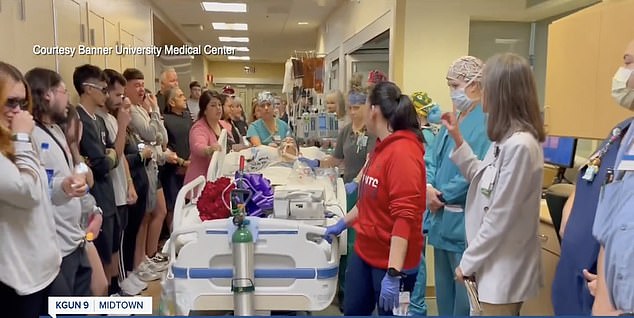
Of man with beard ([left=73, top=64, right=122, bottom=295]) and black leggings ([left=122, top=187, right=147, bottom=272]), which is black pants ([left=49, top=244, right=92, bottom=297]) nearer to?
man with beard ([left=73, top=64, right=122, bottom=295])

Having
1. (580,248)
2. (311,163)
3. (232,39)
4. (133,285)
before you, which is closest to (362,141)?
(311,163)

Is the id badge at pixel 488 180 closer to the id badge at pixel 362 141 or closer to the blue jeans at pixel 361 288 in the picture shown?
the blue jeans at pixel 361 288

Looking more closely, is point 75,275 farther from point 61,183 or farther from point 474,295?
point 474,295

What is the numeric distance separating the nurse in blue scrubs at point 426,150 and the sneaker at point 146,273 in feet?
5.91

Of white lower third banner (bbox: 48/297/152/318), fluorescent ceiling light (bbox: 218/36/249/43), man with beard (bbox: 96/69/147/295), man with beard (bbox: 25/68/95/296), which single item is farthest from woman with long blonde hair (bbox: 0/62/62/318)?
fluorescent ceiling light (bbox: 218/36/249/43)

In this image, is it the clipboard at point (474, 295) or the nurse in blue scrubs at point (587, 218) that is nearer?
the nurse in blue scrubs at point (587, 218)

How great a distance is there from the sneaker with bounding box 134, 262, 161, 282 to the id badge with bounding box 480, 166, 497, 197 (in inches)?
102

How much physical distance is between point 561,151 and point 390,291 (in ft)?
5.87

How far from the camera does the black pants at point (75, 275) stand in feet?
5.01

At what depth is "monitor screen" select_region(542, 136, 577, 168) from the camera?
270 cm

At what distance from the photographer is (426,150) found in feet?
A: 7.90

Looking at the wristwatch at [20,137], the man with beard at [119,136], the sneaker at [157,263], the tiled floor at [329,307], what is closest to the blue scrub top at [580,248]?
the tiled floor at [329,307]

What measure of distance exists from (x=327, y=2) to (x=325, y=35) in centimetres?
124

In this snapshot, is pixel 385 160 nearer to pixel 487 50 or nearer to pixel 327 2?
pixel 487 50
